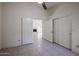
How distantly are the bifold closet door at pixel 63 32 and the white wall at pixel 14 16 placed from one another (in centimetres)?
121

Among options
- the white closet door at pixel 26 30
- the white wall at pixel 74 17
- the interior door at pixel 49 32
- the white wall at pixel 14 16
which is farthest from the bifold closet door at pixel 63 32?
the white closet door at pixel 26 30

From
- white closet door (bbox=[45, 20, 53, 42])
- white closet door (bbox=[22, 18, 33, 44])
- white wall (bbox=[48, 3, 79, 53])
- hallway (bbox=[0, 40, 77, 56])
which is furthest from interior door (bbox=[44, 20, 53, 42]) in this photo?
hallway (bbox=[0, 40, 77, 56])

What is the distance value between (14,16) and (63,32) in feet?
8.61

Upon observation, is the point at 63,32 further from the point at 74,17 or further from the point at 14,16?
the point at 14,16

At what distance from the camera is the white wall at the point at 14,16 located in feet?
14.7

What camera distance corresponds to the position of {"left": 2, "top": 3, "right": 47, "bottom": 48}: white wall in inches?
176

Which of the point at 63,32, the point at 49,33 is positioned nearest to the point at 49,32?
the point at 49,33

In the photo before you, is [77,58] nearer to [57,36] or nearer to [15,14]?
[15,14]

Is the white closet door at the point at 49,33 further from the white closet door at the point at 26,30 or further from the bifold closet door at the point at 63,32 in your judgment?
the white closet door at the point at 26,30

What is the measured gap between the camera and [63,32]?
5.06 meters

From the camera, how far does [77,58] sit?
148cm

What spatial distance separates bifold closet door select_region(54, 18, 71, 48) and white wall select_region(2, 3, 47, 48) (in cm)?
121

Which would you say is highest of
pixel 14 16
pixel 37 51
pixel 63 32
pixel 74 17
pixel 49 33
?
pixel 14 16

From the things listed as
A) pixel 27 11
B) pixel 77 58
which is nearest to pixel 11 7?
pixel 27 11
